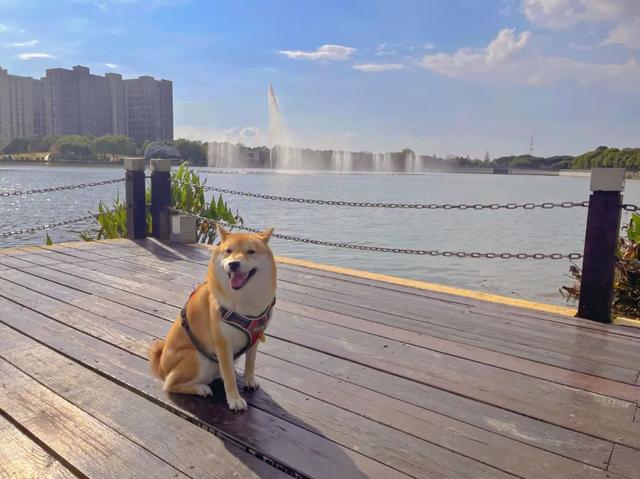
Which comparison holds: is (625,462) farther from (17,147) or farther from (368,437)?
(17,147)

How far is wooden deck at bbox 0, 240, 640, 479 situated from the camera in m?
1.94

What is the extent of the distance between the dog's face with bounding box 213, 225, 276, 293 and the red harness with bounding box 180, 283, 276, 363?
0.36 feet

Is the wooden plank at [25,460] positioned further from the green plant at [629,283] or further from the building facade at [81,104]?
the building facade at [81,104]

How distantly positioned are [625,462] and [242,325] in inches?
63.9

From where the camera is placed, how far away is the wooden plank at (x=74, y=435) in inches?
73.9

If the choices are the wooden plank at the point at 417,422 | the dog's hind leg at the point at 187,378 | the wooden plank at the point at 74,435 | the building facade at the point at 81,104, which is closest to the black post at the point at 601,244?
the wooden plank at the point at 417,422

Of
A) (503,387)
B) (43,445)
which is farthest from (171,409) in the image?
(503,387)

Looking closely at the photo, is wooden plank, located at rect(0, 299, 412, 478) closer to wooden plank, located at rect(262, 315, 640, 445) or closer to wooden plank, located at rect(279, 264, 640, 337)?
wooden plank, located at rect(262, 315, 640, 445)

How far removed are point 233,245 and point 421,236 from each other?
11424mm

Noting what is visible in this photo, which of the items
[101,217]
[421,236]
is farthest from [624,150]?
[101,217]

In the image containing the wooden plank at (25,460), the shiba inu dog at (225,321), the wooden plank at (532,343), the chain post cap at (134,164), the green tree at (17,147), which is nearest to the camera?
the wooden plank at (25,460)

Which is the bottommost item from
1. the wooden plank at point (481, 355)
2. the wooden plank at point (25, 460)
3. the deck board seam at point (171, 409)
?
the wooden plank at point (25, 460)

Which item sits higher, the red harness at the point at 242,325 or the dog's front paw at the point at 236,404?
the red harness at the point at 242,325

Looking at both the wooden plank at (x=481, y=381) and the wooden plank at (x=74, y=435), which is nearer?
the wooden plank at (x=74, y=435)
